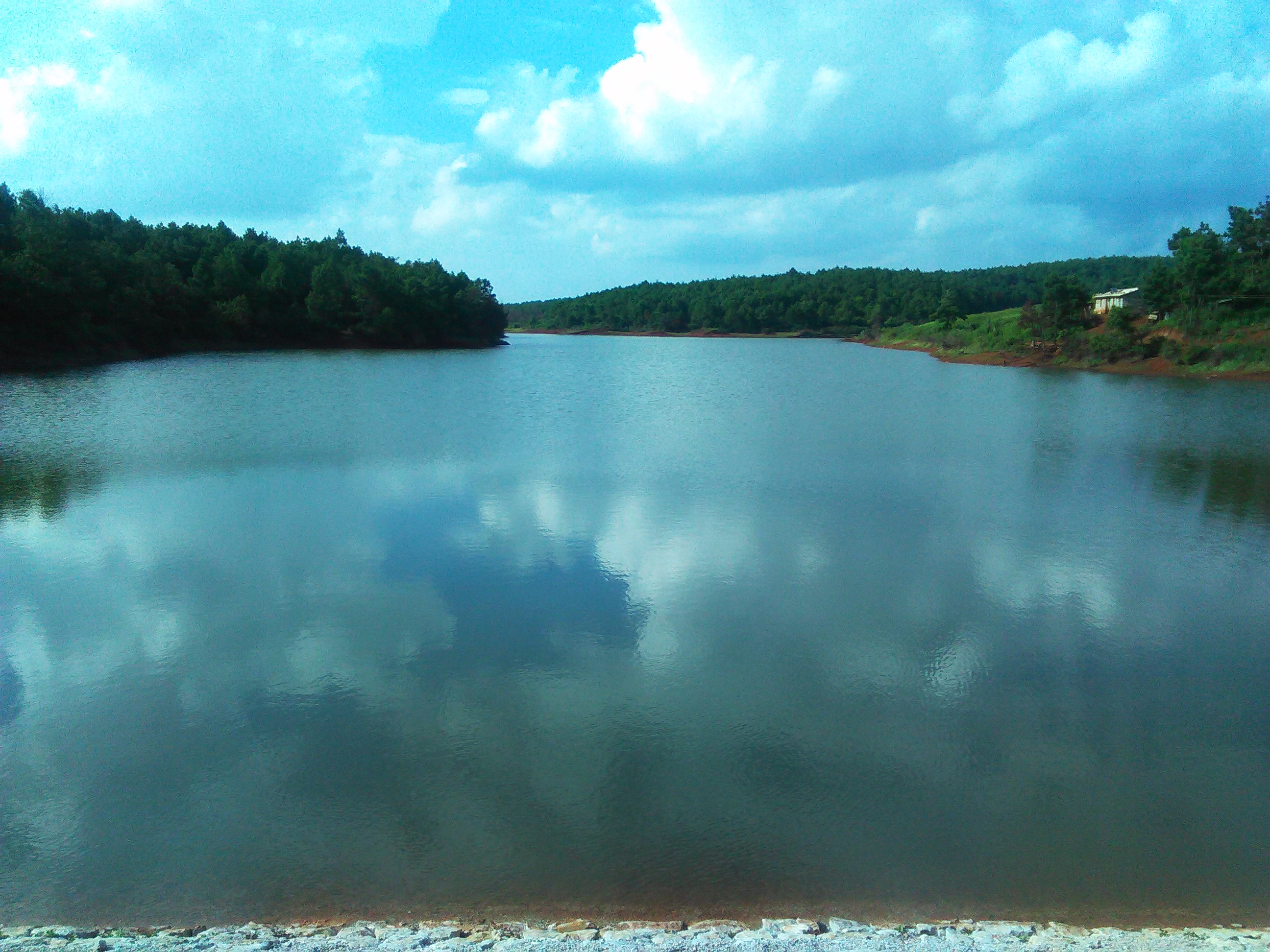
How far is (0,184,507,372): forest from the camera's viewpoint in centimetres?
3244

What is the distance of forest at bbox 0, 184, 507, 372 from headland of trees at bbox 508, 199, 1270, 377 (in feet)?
120

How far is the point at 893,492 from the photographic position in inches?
465

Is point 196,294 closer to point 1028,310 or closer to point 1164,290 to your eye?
point 1028,310

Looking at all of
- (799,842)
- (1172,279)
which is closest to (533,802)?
(799,842)

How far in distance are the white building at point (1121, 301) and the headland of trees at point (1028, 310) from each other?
2.14 ft

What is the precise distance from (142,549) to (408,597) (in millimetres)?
3461

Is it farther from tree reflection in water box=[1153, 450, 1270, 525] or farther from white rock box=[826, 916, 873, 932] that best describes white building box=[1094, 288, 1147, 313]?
white rock box=[826, 916, 873, 932]

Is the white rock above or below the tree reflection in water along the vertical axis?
below

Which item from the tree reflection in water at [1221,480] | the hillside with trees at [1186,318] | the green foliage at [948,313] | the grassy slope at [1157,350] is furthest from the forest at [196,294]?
the hillside with trees at [1186,318]

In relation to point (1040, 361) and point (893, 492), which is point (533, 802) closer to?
point (893, 492)

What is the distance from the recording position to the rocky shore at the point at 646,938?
3.19m

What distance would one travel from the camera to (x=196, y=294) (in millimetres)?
47812

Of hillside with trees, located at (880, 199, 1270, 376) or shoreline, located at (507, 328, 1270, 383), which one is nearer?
shoreline, located at (507, 328, 1270, 383)

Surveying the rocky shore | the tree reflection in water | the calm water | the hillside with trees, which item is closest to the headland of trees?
the hillside with trees
